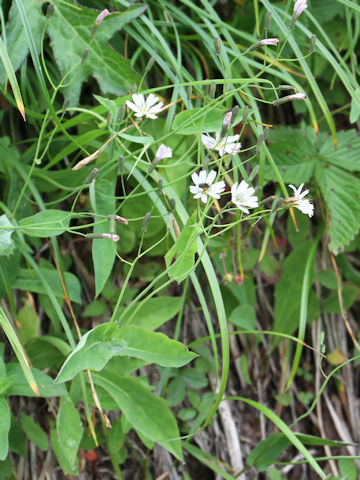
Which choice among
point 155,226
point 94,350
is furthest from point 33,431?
point 155,226

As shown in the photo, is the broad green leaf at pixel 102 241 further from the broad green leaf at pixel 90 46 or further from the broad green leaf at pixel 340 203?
the broad green leaf at pixel 340 203

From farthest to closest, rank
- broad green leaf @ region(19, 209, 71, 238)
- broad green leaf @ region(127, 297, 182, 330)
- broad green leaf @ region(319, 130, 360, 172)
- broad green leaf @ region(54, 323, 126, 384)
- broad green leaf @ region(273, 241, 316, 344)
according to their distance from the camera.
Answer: broad green leaf @ region(273, 241, 316, 344), broad green leaf @ region(319, 130, 360, 172), broad green leaf @ region(127, 297, 182, 330), broad green leaf @ region(19, 209, 71, 238), broad green leaf @ region(54, 323, 126, 384)

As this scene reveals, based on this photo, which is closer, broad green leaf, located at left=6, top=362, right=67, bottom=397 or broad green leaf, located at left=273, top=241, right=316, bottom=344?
broad green leaf, located at left=6, top=362, right=67, bottom=397

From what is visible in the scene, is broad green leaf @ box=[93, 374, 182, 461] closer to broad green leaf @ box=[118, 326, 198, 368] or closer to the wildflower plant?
the wildflower plant

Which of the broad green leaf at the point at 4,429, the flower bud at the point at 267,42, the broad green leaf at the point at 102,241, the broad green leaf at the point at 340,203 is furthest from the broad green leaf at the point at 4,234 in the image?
the broad green leaf at the point at 340,203

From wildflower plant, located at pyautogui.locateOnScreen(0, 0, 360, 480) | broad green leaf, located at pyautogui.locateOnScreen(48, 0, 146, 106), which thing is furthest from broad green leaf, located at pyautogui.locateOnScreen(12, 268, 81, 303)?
broad green leaf, located at pyautogui.locateOnScreen(48, 0, 146, 106)
